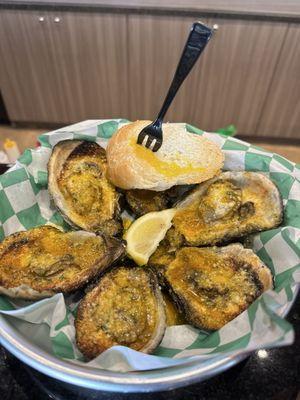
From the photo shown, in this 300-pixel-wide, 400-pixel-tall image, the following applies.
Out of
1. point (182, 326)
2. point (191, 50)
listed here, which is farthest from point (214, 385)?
point (191, 50)

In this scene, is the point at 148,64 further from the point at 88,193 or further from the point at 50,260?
the point at 50,260

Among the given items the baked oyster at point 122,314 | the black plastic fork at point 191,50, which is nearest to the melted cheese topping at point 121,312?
the baked oyster at point 122,314

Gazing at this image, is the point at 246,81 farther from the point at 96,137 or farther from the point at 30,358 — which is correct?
the point at 30,358

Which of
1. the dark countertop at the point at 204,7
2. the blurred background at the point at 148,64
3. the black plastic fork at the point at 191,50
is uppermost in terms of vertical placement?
the black plastic fork at the point at 191,50

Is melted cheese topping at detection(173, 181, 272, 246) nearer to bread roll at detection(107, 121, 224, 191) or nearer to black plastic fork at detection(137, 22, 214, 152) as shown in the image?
bread roll at detection(107, 121, 224, 191)

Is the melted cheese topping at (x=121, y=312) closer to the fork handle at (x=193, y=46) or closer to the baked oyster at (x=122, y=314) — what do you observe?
the baked oyster at (x=122, y=314)

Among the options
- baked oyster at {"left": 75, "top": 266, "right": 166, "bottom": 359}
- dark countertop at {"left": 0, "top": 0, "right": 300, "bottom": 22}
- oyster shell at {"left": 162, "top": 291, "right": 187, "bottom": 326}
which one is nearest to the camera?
baked oyster at {"left": 75, "top": 266, "right": 166, "bottom": 359}

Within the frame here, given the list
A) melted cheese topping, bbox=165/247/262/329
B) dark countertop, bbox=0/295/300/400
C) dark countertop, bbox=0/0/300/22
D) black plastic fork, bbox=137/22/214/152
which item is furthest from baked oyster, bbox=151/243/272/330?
dark countertop, bbox=0/0/300/22
